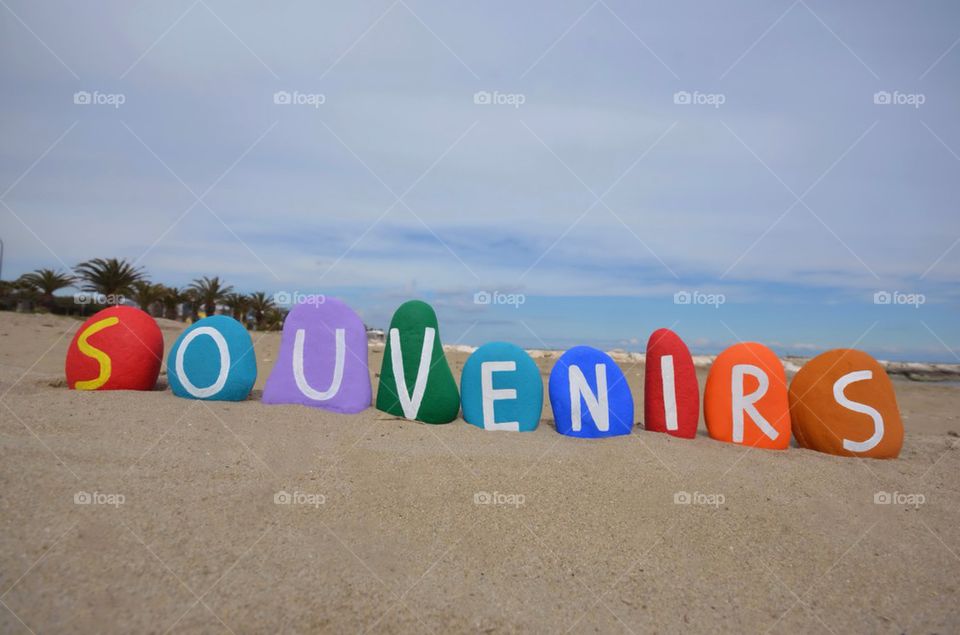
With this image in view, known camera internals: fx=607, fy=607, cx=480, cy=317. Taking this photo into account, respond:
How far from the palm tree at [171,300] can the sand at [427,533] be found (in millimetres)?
21638

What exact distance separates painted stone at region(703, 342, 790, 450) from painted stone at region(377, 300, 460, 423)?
11.1 feet

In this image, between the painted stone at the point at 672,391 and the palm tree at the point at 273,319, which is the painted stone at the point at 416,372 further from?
the palm tree at the point at 273,319

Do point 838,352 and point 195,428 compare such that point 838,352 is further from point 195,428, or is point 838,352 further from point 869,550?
point 195,428

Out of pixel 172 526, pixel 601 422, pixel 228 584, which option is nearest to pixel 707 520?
pixel 601 422

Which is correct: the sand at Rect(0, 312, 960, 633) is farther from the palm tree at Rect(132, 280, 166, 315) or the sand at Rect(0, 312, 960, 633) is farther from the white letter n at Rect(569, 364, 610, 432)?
the palm tree at Rect(132, 280, 166, 315)

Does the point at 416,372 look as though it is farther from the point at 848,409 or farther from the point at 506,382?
the point at 848,409

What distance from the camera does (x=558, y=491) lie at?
5.21 meters

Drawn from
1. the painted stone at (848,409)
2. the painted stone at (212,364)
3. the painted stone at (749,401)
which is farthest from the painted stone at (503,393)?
the painted stone at (848,409)

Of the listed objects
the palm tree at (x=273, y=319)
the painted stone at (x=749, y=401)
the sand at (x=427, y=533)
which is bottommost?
the sand at (x=427, y=533)

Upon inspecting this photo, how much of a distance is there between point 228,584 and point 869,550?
461 cm

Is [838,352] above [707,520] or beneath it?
above

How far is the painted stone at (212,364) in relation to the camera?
25.1ft

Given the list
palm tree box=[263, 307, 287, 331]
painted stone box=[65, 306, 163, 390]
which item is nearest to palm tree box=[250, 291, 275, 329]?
palm tree box=[263, 307, 287, 331]

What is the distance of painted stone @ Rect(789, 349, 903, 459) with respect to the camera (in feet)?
24.4
